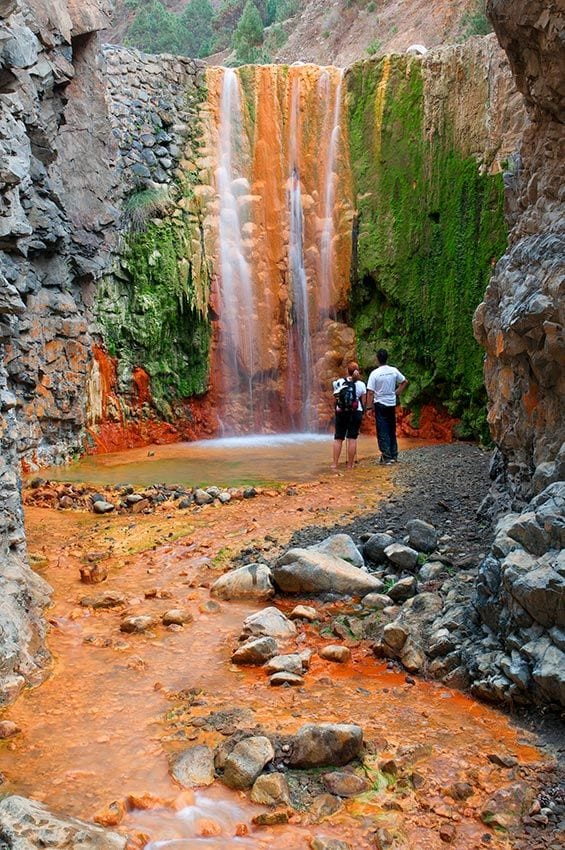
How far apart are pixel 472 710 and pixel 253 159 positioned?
1396cm

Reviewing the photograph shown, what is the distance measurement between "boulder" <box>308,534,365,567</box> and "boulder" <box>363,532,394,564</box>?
0.29ft

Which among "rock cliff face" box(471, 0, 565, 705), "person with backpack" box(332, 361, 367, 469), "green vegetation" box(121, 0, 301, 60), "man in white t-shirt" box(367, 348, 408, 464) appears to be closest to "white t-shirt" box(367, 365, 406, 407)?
"man in white t-shirt" box(367, 348, 408, 464)

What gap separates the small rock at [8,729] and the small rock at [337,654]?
1839 millimetres

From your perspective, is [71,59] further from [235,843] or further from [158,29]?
[158,29]

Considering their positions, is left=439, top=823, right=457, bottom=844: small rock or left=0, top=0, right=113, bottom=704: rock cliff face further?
left=0, top=0, right=113, bottom=704: rock cliff face

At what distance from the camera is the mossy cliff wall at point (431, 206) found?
41.8 feet

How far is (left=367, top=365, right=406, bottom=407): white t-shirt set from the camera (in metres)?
10.0

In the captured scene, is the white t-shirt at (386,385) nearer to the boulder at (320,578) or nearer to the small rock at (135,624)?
the boulder at (320,578)

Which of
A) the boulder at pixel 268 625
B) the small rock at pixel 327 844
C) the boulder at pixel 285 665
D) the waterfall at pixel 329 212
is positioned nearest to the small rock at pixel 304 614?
the boulder at pixel 268 625

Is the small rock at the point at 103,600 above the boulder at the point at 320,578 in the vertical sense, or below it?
below

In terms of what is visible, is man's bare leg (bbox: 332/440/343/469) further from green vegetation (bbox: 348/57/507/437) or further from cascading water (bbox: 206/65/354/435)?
cascading water (bbox: 206/65/354/435)

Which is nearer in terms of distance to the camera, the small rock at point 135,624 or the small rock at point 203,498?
the small rock at point 135,624

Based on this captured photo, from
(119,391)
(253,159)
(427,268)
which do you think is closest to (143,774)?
(119,391)

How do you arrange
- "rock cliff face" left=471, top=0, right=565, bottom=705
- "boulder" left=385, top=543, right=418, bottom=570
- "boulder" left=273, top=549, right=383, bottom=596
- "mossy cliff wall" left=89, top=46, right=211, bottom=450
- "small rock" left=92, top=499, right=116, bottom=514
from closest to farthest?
"rock cliff face" left=471, top=0, right=565, bottom=705 < "boulder" left=273, top=549, right=383, bottom=596 < "boulder" left=385, top=543, right=418, bottom=570 < "small rock" left=92, top=499, right=116, bottom=514 < "mossy cliff wall" left=89, top=46, right=211, bottom=450
